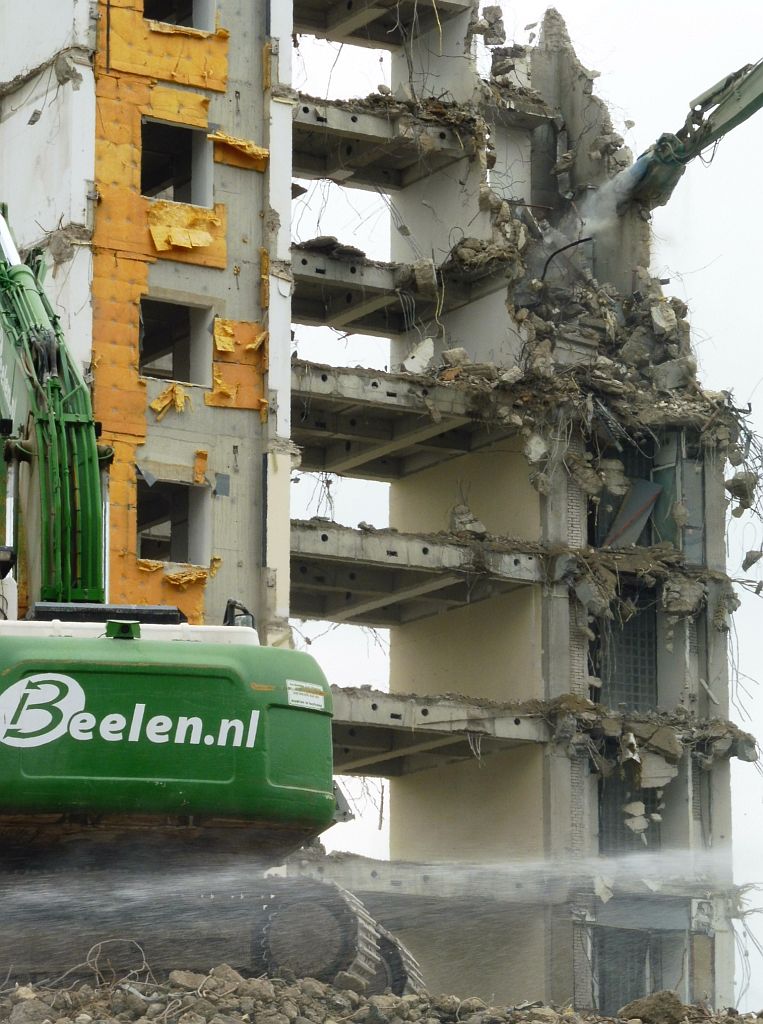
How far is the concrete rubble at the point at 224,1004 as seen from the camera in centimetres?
2002

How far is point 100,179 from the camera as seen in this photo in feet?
162

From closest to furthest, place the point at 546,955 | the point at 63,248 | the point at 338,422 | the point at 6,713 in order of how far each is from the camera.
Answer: the point at 6,713 < the point at 63,248 < the point at 546,955 < the point at 338,422

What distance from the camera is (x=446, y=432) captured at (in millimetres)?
61094

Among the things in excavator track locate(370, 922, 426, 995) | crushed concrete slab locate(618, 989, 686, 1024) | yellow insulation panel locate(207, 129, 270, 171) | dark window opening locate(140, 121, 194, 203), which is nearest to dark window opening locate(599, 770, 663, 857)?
yellow insulation panel locate(207, 129, 270, 171)

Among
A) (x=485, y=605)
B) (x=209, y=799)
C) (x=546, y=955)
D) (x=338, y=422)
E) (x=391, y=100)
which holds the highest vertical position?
(x=391, y=100)

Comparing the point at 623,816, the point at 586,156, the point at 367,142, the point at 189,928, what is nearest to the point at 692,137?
the point at 586,156

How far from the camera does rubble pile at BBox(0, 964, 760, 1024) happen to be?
20.0 metres

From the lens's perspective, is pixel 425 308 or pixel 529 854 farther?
pixel 425 308

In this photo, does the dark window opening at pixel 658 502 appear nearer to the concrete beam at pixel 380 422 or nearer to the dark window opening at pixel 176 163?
the concrete beam at pixel 380 422

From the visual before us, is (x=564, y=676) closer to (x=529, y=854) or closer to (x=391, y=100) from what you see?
(x=529, y=854)

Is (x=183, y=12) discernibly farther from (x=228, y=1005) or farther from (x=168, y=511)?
(x=228, y=1005)

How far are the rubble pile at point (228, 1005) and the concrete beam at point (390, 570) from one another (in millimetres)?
32608

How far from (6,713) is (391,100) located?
41024 mm

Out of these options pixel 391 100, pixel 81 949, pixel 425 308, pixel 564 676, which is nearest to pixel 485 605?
pixel 564 676
